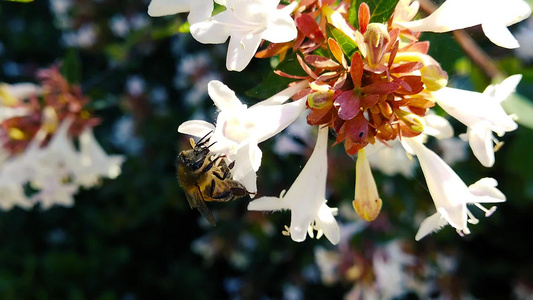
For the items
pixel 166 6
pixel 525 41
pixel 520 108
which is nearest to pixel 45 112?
pixel 166 6

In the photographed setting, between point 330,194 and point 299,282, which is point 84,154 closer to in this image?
point 330,194

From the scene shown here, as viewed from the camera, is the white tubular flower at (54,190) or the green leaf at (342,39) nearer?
the green leaf at (342,39)

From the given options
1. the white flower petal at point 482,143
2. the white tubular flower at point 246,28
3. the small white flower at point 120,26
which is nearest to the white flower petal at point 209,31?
the white tubular flower at point 246,28

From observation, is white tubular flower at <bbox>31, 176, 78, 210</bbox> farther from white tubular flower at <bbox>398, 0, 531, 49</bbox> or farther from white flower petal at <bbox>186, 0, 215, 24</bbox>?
white tubular flower at <bbox>398, 0, 531, 49</bbox>

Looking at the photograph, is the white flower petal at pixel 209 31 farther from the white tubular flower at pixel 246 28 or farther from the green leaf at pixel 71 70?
the green leaf at pixel 71 70

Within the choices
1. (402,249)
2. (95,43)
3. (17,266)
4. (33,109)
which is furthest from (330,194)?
(95,43)
